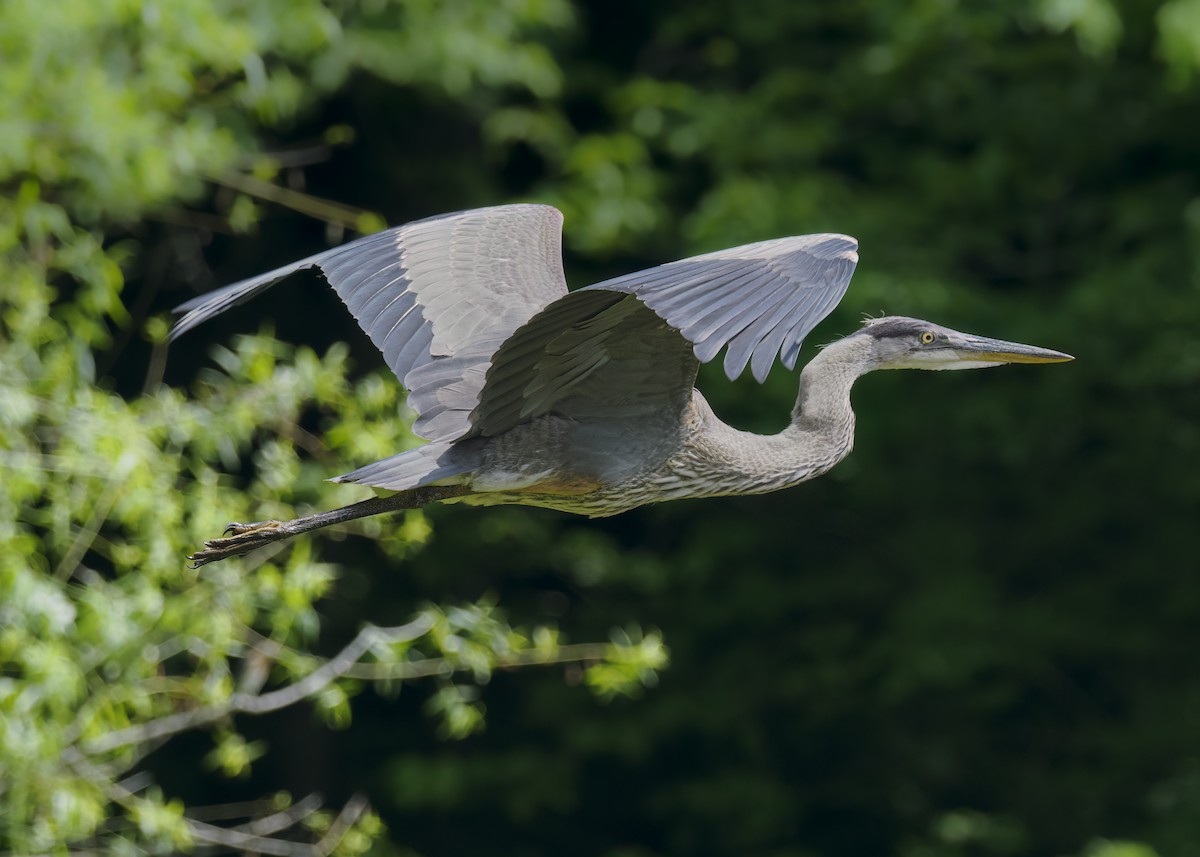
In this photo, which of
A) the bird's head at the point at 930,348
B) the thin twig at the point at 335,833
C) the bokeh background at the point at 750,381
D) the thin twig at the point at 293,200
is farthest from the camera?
the bokeh background at the point at 750,381

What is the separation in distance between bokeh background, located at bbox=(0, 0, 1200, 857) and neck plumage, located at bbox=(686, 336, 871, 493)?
1889mm

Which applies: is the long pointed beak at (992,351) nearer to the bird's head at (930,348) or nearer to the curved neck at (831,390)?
the bird's head at (930,348)

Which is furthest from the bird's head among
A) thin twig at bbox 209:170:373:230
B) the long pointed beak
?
thin twig at bbox 209:170:373:230

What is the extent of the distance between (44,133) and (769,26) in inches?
178

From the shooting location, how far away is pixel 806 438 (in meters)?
4.27

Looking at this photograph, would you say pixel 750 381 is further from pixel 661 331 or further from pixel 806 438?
pixel 661 331

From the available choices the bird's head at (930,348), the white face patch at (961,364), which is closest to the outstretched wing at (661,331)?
the bird's head at (930,348)

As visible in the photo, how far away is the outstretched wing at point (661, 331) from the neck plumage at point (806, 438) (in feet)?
0.87

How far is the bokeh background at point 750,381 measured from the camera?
287 inches

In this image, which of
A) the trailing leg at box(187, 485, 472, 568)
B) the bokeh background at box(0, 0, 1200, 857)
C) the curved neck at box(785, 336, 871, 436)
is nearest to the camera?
the trailing leg at box(187, 485, 472, 568)

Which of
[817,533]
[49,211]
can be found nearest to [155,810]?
[49,211]

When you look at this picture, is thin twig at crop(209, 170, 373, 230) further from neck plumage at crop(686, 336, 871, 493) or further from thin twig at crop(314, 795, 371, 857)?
neck plumage at crop(686, 336, 871, 493)

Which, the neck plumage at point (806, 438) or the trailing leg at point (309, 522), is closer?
the trailing leg at point (309, 522)

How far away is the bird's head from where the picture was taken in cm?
443
